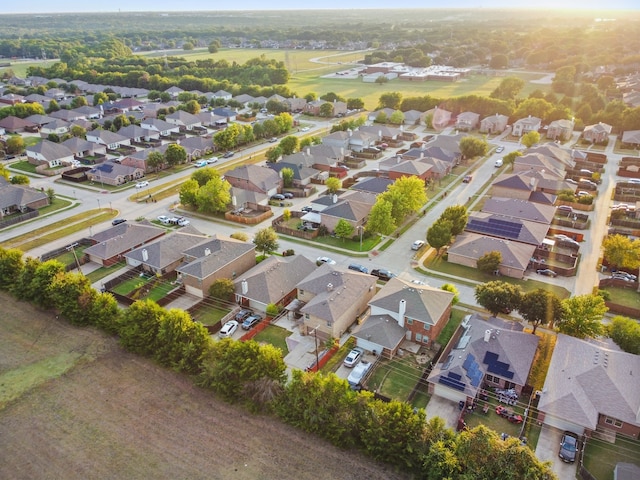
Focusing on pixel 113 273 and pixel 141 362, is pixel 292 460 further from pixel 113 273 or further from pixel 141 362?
pixel 113 273

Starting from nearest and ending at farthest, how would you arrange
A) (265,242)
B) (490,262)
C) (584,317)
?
1. (584,317)
2. (490,262)
3. (265,242)

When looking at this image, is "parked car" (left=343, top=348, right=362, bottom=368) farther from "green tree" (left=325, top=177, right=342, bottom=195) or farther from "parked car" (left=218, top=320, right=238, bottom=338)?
"green tree" (left=325, top=177, right=342, bottom=195)

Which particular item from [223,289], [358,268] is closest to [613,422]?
[358,268]

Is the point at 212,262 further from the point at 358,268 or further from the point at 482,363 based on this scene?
the point at 482,363

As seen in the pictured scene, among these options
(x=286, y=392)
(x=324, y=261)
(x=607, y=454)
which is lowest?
(x=324, y=261)

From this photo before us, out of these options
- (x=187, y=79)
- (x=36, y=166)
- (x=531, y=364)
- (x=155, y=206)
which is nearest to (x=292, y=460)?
(x=531, y=364)

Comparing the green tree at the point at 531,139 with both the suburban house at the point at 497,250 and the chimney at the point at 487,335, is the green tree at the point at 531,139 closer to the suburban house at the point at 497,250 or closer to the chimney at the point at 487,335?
the suburban house at the point at 497,250
